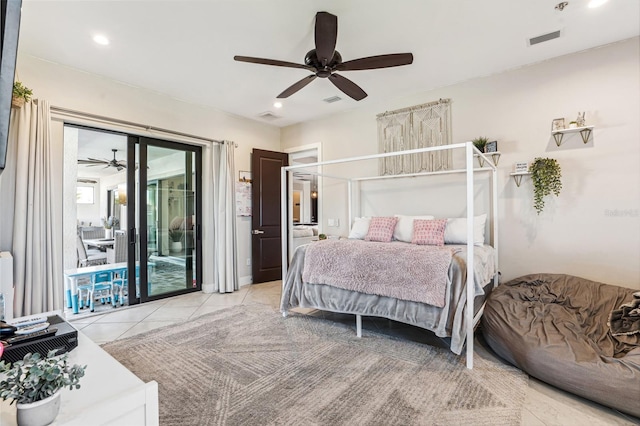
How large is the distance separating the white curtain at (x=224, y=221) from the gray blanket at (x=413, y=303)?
1.55 m

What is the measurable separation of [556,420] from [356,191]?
343 centimetres

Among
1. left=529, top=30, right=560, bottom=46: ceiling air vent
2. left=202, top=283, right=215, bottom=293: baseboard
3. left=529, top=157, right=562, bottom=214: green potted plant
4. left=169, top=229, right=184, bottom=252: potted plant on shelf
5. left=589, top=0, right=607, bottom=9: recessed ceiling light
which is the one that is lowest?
left=202, top=283, right=215, bottom=293: baseboard

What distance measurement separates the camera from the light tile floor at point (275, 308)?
170cm

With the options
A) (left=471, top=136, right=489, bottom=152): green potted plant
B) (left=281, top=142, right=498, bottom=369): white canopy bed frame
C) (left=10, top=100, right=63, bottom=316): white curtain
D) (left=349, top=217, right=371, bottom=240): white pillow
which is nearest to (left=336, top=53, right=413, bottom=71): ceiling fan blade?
(left=281, top=142, right=498, bottom=369): white canopy bed frame

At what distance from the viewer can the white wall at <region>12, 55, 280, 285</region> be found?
3.09 meters

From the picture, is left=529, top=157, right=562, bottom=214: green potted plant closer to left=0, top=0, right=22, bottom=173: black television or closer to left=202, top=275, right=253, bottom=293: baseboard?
left=0, top=0, right=22, bottom=173: black television

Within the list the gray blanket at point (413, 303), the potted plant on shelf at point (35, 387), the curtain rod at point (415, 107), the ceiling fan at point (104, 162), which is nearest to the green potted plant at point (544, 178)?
the gray blanket at point (413, 303)

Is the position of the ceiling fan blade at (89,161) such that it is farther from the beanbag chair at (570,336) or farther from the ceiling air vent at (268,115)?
the beanbag chair at (570,336)

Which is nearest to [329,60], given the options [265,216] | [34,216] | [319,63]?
[319,63]

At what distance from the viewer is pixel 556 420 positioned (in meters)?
1.67

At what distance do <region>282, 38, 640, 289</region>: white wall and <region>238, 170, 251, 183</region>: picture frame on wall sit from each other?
10.5 feet

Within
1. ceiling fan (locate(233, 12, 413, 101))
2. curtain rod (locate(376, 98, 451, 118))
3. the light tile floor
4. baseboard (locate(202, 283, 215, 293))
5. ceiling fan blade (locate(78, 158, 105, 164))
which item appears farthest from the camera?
ceiling fan blade (locate(78, 158, 105, 164))

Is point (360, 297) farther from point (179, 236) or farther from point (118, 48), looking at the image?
point (118, 48)

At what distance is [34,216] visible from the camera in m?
2.91
